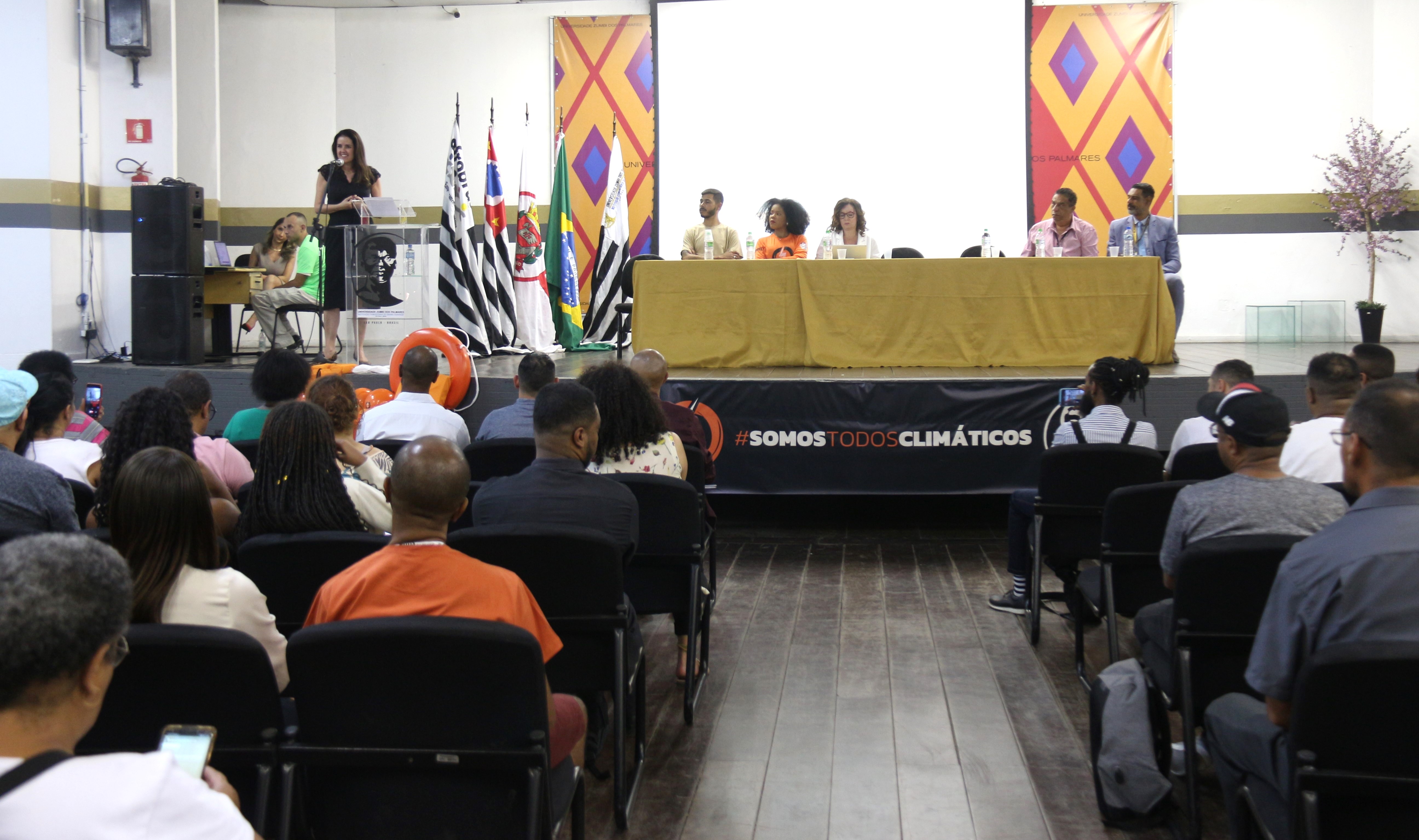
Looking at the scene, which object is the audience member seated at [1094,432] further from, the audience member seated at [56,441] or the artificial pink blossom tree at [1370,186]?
the artificial pink blossom tree at [1370,186]

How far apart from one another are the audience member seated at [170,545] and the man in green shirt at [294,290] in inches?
231

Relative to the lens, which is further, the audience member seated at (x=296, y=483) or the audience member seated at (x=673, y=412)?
the audience member seated at (x=673, y=412)

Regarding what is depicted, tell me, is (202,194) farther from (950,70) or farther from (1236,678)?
(1236,678)

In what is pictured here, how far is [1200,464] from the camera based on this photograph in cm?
375

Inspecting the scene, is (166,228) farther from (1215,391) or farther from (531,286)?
(1215,391)

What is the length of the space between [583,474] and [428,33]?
27.8 feet

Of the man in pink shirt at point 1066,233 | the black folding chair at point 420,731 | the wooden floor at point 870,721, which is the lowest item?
the wooden floor at point 870,721

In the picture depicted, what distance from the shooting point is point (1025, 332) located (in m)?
6.24

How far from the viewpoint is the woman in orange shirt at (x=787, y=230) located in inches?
301

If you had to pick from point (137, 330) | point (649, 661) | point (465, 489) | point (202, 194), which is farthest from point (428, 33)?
point (465, 489)

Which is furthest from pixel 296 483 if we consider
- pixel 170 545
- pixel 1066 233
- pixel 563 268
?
pixel 563 268

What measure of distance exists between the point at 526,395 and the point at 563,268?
15.8 ft

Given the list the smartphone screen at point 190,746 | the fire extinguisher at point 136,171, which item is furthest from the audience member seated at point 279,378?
the fire extinguisher at point 136,171

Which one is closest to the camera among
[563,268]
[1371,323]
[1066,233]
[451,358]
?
[451,358]
